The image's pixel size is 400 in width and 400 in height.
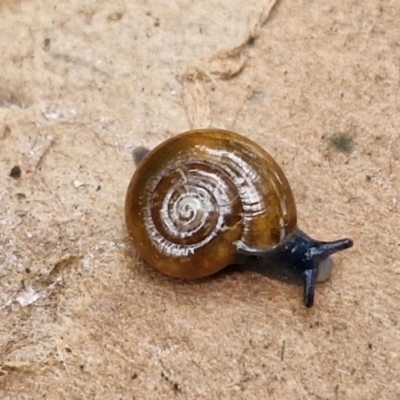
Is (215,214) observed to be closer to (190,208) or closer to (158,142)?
(190,208)

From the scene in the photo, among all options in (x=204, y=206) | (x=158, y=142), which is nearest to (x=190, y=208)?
(x=204, y=206)

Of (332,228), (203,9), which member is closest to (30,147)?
(203,9)

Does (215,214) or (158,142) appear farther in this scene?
(158,142)
